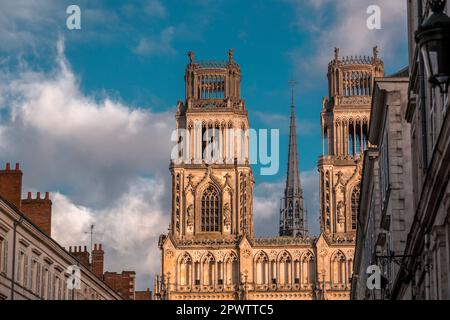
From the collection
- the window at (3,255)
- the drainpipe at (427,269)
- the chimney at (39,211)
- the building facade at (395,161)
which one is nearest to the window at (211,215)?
the chimney at (39,211)

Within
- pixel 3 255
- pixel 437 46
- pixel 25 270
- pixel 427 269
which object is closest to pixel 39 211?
pixel 25 270

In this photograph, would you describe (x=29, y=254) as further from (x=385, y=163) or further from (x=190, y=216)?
(x=190, y=216)

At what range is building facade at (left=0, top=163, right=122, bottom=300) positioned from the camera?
34.8 meters

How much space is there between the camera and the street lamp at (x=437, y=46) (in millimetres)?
9586

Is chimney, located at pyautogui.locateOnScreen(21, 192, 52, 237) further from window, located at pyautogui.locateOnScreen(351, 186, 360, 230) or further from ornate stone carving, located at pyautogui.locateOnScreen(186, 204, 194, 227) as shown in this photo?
window, located at pyautogui.locateOnScreen(351, 186, 360, 230)

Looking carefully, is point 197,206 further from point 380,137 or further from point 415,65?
point 415,65

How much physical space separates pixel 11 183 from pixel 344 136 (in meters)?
68.9

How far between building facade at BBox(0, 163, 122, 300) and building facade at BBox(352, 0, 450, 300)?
11632 millimetres

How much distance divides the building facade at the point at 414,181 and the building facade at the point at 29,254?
1163cm

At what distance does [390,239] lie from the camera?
30.6 metres

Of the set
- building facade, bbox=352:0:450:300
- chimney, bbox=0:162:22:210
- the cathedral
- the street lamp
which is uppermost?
the cathedral

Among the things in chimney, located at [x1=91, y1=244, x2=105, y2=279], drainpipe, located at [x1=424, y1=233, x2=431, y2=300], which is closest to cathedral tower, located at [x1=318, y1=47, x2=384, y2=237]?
chimney, located at [x1=91, y1=244, x2=105, y2=279]

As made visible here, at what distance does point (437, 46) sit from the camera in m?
9.70
